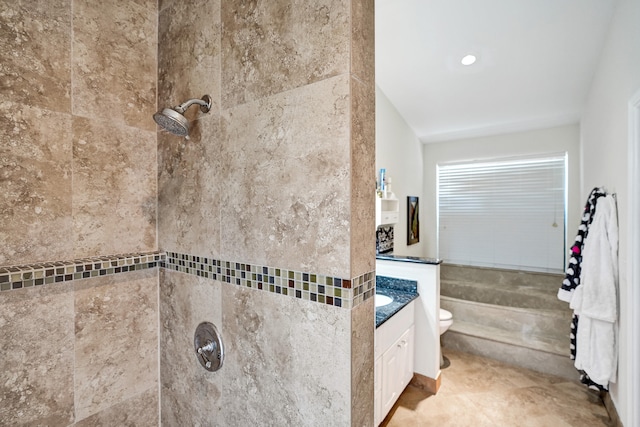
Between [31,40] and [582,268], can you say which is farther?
[582,268]

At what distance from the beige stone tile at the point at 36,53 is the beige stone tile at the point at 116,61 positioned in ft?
0.11

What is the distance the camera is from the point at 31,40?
974 millimetres

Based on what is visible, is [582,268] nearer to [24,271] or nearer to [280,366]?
[280,366]

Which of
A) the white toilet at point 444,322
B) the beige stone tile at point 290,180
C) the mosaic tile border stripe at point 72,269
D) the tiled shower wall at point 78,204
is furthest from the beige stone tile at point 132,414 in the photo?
the white toilet at point 444,322

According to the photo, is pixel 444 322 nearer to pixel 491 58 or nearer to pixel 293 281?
pixel 293 281

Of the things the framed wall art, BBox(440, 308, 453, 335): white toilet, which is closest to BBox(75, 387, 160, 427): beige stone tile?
BBox(440, 308, 453, 335): white toilet

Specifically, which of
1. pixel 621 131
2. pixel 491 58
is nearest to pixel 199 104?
pixel 621 131

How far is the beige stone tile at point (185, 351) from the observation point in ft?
3.59

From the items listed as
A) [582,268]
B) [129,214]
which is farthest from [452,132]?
[129,214]

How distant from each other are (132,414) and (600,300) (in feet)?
9.09

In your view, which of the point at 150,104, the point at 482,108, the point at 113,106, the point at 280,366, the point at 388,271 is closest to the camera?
the point at 280,366

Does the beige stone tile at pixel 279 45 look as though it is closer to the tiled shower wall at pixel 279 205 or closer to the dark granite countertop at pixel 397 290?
the tiled shower wall at pixel 279 205

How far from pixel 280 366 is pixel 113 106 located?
120 cm

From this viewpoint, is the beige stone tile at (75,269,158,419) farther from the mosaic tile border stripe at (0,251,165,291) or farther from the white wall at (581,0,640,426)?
the white wall at (581,0,640,426)
